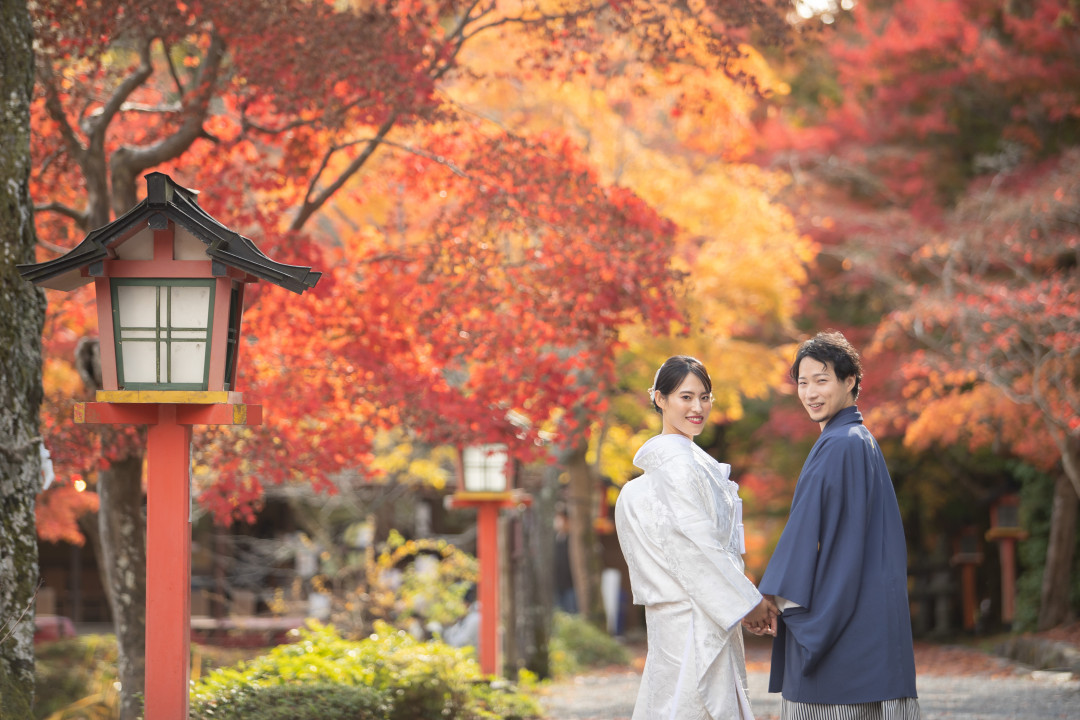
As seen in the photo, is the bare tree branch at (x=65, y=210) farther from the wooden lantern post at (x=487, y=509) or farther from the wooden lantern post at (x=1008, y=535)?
the wooden lantern post at (x=1008, y=535)

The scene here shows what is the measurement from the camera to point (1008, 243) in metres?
12.5

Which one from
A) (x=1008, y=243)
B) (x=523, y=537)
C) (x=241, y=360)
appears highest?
(x=1008, y=243)

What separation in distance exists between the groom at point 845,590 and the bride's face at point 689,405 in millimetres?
460

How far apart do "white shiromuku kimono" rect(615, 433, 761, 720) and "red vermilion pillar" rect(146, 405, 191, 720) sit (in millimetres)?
1796

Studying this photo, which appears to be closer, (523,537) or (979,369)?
(979,369)

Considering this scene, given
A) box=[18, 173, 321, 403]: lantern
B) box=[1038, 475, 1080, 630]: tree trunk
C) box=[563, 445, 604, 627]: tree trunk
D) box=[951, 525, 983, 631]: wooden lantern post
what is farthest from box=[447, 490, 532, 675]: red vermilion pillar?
box=[951, 525, 983, 631]: wooden lantern post

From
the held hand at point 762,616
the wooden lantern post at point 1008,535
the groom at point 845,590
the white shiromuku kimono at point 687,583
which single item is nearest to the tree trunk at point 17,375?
the white shiromuku kimono at point 687,583

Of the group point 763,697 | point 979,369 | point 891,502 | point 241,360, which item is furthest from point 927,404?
point 891,502

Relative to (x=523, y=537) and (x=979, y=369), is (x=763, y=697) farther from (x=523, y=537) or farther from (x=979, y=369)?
(x=979, y=369)

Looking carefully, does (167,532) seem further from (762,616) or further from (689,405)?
(762,616)

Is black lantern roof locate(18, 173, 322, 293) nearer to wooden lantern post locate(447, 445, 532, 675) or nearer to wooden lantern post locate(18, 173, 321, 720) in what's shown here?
wooden lantern post locate(18, 173, 321, 720)

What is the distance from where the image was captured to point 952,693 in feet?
32.5

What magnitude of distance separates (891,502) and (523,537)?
8.96 meters

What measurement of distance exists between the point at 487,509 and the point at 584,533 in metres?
7.62
